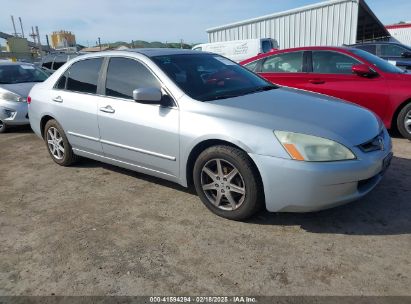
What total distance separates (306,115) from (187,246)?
151 cm

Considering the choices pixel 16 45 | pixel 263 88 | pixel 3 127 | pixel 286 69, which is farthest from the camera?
pixel 16 45

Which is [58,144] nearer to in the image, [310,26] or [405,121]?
[405,121]

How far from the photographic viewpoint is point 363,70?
5695 millimetres

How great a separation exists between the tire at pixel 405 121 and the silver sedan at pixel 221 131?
227cm

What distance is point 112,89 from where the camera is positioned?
4121 mm

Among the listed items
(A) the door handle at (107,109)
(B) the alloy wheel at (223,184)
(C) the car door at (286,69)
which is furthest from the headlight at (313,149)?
(C) the car door at (286,69)

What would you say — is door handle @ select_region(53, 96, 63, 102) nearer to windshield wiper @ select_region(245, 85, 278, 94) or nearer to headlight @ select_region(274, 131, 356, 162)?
windshield wiper @ select_region(245, 85, 278, 94)

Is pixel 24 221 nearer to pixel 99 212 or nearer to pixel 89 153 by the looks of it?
pixel 99 212


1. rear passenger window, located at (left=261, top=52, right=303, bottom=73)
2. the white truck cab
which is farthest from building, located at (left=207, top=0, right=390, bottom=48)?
rear passenger window, located at (left=261, top=52, right=303, bottom=73)

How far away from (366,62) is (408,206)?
317cm

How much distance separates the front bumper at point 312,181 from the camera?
2.84 m

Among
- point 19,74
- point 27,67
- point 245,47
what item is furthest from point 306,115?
point 245,47

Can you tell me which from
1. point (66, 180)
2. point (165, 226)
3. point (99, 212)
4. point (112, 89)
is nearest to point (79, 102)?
point (112, 89)

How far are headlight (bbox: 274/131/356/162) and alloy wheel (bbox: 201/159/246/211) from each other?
1.67 feet
